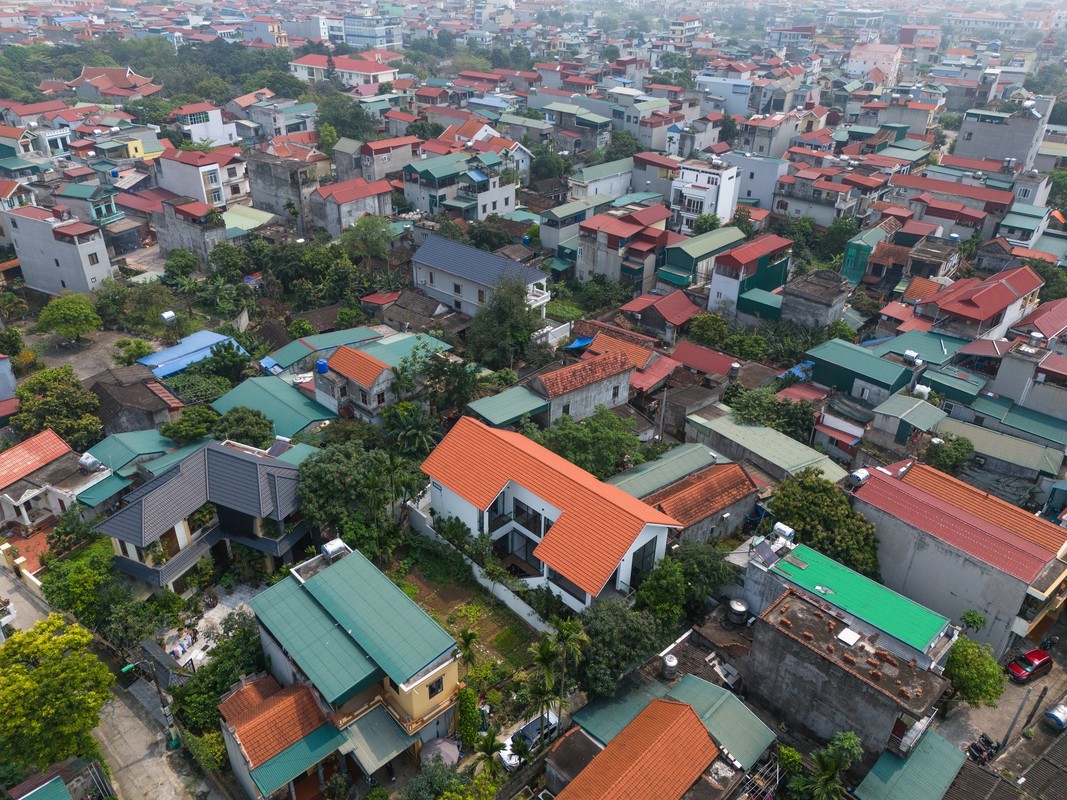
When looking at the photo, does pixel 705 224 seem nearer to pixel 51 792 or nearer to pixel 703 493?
pixel 703 493

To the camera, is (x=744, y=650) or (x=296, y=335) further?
(x=296, y=335)

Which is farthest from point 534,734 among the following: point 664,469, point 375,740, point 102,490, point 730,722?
point 102,490

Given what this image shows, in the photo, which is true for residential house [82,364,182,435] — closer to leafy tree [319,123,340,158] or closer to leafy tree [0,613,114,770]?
leafy tree [0,613,114,770]

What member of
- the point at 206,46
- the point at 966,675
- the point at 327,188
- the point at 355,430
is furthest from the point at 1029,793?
the point at 206,46

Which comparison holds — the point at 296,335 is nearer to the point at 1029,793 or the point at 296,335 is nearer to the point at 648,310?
the point at 648,310

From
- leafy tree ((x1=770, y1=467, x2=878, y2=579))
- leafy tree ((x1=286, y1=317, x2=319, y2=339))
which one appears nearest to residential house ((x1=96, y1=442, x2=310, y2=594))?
leafy tree ((x1=286, y1=317, x2=319, y2=339))

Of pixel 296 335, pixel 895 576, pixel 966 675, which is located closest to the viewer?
pixel 966 675
